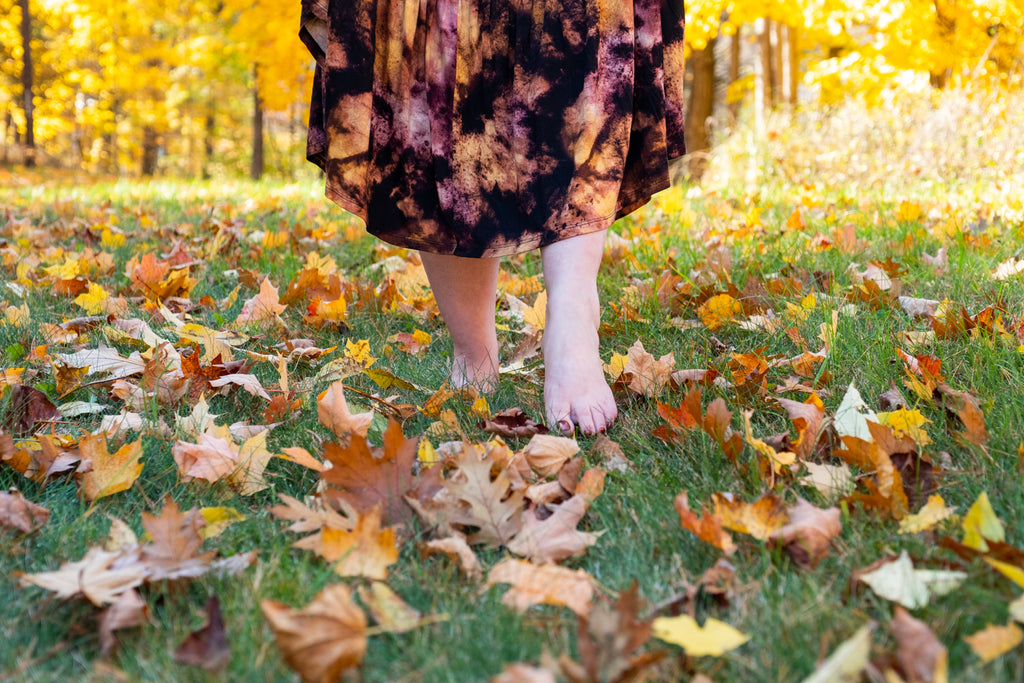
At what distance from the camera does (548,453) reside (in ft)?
4.01

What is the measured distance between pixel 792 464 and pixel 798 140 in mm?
5308

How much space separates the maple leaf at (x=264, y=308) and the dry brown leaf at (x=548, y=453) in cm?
117

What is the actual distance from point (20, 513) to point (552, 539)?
0.73 m

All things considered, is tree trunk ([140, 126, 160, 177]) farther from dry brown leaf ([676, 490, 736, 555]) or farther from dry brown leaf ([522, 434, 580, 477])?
dry brown leaf ([676, 490, 736, 555])

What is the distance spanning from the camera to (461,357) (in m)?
1.78

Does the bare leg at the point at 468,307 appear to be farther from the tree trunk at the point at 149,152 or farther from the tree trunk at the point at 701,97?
the tree trunk at the point at 149,152

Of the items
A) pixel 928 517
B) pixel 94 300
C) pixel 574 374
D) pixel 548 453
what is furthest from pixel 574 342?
pixel 94 300

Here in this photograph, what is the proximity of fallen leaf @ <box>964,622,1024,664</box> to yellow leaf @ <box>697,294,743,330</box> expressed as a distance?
4.08ft

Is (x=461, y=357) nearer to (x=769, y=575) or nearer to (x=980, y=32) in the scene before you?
(x=769, y=575)

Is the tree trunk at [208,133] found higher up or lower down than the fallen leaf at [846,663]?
higher up

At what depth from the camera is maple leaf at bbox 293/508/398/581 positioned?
0.90 meters

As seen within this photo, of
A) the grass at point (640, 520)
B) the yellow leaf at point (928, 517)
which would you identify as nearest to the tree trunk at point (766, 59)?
the grass at point (640, 520)

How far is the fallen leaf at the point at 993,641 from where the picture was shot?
0.71 m

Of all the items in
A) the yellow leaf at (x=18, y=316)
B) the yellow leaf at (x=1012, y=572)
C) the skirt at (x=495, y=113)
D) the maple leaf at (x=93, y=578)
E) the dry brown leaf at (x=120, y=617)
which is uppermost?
the skirt at (x=495, y=113)
